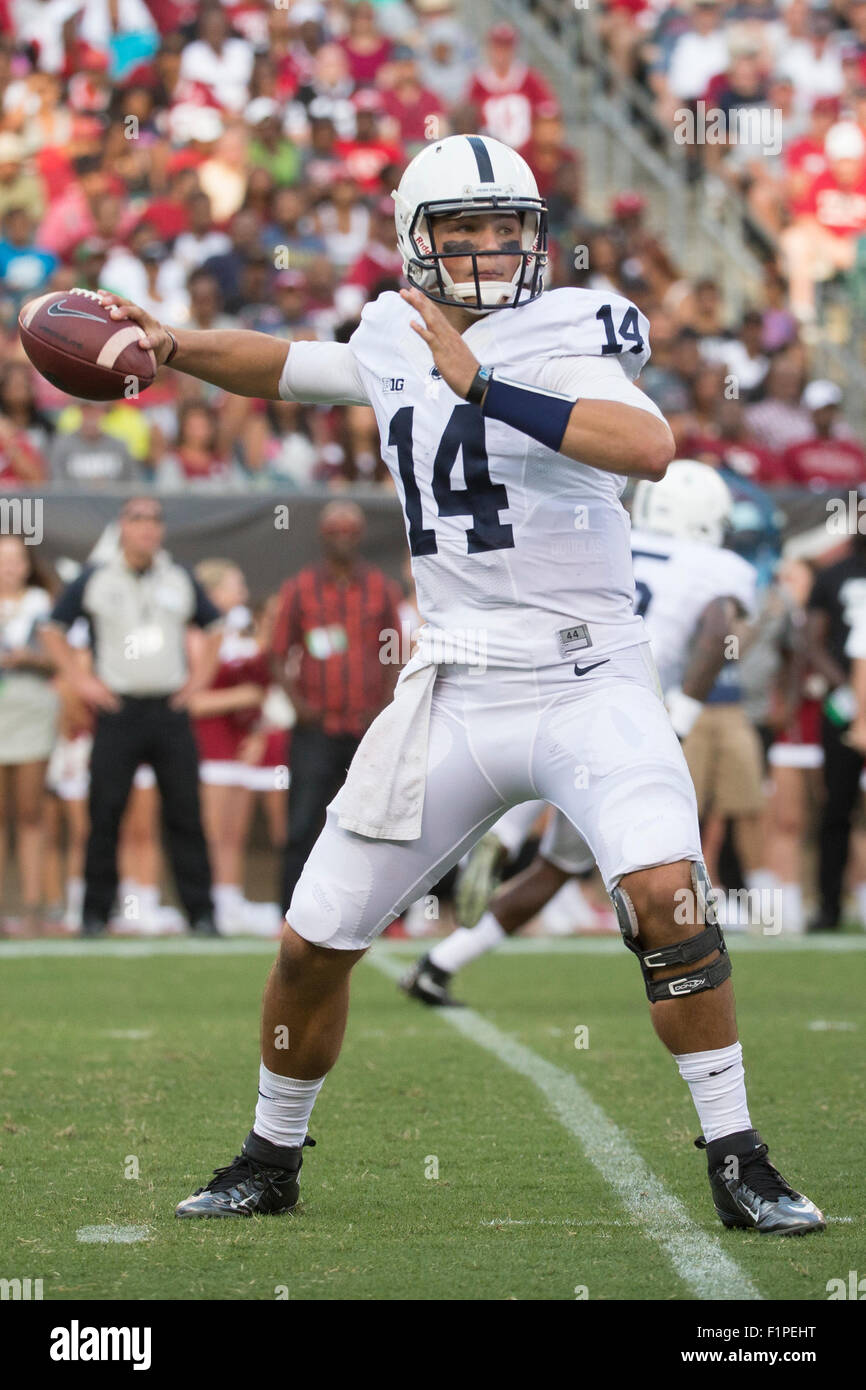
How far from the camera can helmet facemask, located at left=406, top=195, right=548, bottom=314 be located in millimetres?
3688

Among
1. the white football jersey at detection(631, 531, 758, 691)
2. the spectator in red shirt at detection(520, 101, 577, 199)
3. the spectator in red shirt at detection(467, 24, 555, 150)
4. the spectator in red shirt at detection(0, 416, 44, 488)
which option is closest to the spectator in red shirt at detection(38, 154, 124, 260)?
the spectator in red shirt at detection(0, 416, 44, 488)

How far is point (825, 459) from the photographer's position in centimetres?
1142

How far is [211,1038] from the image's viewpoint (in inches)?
243

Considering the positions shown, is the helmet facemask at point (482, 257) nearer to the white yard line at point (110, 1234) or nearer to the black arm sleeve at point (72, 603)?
the white yard line at point (110, 1234)

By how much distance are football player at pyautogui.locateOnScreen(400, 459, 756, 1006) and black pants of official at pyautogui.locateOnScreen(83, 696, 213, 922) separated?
264 centimetres

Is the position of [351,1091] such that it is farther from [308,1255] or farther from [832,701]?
[832,701]

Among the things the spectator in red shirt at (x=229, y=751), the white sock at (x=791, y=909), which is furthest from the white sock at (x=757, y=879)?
the spectator in red shirt at (x=229, y=751)

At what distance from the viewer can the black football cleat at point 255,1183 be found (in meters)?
3.76

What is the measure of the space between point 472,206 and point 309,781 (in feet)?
18.1

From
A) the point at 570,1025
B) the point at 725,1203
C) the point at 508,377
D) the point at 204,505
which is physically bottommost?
the point at 570,1025

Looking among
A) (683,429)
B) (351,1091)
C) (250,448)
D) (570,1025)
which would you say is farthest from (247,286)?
(351,1091)

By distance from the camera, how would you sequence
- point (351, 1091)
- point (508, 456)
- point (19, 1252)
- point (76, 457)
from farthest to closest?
point (76, 457) → point (351, 1091) → point (508, 456) → point (19, 1252)

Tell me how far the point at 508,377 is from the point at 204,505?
6.78 metres

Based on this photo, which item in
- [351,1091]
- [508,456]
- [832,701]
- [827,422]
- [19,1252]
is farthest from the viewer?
[827,422]
